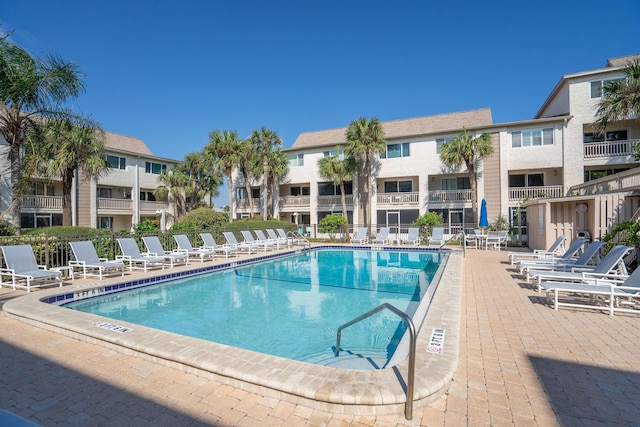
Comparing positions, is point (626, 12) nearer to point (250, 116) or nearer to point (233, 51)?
point (233, 51)

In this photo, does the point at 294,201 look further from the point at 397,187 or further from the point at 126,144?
the point at 126,144

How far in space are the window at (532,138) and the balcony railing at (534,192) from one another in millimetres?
2829

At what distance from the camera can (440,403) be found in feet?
9.90

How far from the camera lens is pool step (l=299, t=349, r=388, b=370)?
4.79m

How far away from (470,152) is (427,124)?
20.4 ft

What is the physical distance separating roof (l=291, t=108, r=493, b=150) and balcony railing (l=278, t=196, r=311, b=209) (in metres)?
4.40

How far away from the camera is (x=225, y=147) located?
26922 millimetres

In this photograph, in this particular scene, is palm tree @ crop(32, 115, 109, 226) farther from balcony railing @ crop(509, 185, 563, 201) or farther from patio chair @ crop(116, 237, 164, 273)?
balcony railing @ crop(509, 185, 563, 201)

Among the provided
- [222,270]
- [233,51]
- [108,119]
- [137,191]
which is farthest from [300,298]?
[137,191]

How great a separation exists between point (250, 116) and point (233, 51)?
27.7ft

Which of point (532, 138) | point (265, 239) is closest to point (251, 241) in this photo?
point (265, 239)

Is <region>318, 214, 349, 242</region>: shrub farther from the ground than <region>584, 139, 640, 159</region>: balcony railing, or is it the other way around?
<region>584, 139, 640, 159</region>: balcony railing

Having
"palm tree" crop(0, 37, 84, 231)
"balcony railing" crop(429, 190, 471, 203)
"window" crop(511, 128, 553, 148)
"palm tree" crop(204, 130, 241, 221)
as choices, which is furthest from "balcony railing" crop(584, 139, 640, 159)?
"palm tree" crop(0, 37, 84, 231)

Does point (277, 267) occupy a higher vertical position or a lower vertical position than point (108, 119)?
lower
